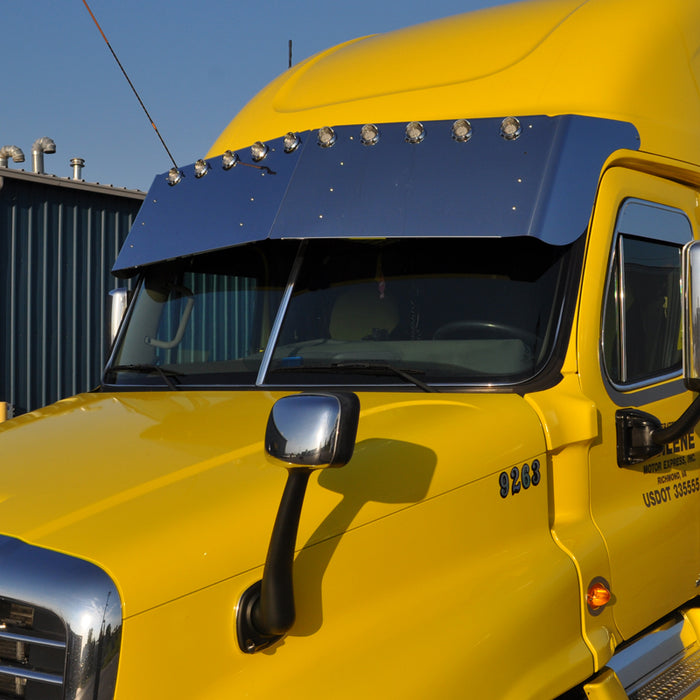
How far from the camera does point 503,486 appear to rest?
2574mm

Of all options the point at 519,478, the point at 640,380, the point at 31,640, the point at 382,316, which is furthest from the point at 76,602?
the point at 640,380

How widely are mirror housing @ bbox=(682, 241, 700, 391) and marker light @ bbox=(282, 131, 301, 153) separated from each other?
4.76 feet

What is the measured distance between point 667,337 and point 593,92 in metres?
0.96

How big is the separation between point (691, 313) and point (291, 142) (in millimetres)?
1562

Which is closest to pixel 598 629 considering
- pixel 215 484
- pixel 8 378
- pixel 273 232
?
pixel 215 484

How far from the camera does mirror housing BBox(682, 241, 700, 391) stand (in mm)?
2604

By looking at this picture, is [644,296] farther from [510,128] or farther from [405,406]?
[405,406]

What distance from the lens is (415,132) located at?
10.3ft

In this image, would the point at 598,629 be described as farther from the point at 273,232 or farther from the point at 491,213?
the point at 273,232

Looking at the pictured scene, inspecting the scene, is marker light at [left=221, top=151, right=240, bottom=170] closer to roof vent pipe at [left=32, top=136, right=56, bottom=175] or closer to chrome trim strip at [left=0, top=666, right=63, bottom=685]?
chrome trim strip at [left=0, top=666, right=63, bottom=685]

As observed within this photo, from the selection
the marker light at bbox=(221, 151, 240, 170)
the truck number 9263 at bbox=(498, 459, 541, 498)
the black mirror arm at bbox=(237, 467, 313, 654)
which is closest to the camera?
the black mirror arm at bbox=(237, 467, 313, 654)

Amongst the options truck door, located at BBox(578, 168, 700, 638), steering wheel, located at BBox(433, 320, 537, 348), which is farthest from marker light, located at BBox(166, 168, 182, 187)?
truck door, located at BBox(578, 168, 700, 638)

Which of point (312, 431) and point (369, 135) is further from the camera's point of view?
point (369, 135)

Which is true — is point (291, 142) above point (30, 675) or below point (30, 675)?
above
